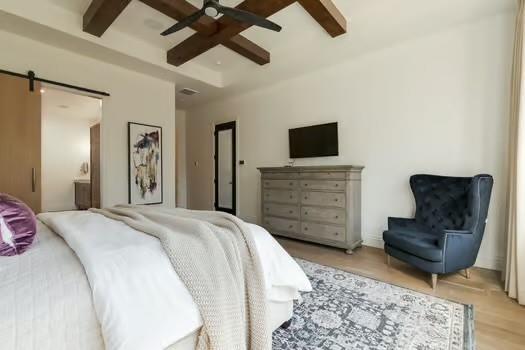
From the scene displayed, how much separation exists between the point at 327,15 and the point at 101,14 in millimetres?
2411

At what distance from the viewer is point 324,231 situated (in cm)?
346

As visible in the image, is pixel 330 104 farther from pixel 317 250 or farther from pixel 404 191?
pixel 317 250

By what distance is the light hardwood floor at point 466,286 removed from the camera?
5.43 feet

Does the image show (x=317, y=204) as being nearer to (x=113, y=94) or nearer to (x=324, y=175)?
(x=324, y=175)

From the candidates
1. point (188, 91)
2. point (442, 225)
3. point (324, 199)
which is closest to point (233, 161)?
point (188, 91)

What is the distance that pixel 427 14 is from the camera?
2.71 m

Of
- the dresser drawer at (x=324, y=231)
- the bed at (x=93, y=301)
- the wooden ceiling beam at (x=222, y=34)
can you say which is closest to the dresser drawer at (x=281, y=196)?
the dresser drawer at (x=324, y=231)

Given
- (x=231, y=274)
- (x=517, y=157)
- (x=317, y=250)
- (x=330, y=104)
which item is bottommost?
(x=317, y=250)

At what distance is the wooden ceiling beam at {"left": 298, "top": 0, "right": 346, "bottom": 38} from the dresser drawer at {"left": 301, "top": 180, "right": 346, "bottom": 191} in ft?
6.04

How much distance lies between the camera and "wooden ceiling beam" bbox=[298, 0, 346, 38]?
2.57 meters

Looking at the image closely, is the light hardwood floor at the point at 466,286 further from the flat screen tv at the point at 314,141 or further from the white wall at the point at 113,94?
the white wall at the point at 113,94

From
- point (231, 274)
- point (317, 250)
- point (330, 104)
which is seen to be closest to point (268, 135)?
point (330, 104)

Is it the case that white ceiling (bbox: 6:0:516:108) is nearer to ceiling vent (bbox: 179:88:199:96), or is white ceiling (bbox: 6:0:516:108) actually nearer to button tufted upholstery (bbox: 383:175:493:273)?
ceiling vent (bbox: 179:88:199:96)

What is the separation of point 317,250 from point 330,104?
221 centimetres
